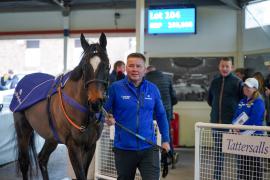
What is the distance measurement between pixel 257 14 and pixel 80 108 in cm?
568

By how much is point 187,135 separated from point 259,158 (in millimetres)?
4920

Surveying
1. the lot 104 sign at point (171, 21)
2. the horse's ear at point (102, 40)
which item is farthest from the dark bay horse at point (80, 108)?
the lot 104 sign at point (171, 21)

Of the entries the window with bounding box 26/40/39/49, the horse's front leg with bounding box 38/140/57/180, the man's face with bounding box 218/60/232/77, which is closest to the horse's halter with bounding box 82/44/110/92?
the horse's front leg with bounding box 38/140/57/180

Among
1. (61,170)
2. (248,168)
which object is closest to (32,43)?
(61,170)

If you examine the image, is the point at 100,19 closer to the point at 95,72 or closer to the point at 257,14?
the point at 257,14

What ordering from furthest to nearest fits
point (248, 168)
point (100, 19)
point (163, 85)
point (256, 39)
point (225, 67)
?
point (100, 19) → point (256, 39) → point (163, 85) → point (225, 67) → point (248, 168)

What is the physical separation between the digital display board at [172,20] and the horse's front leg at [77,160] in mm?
5246

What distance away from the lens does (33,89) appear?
3836mm

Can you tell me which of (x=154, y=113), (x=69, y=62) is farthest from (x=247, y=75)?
(x=69, y=62)

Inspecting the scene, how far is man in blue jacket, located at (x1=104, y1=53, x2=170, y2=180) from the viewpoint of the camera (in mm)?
2496

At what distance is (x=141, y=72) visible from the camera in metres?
2.50

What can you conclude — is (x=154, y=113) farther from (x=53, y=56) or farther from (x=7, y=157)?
(x=53, y=56)

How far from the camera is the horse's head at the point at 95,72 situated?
8.11 ft

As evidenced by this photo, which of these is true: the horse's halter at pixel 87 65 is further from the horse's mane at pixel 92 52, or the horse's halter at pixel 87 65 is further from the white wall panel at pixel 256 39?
the white wall panel at pixel 256 39
